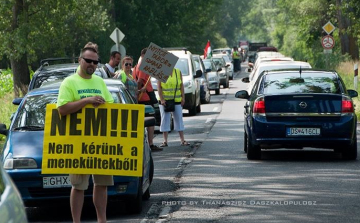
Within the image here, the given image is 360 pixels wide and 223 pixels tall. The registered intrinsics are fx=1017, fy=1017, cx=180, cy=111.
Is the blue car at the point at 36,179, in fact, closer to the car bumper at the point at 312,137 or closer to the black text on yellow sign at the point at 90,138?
the black text on yellow sign at the point at 90,138

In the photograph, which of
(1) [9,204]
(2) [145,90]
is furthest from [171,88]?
(1) [9,204]

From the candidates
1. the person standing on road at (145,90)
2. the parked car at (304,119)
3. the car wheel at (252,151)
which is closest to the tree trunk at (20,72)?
the person standing on road at (145,90)

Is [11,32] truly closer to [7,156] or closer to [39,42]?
[39,42]

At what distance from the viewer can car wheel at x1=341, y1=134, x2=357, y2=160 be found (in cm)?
1574

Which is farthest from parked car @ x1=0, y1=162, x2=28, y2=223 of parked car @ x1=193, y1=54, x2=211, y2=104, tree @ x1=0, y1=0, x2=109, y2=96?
parked car @ x1=193, y1=54, x2=211, y2=104

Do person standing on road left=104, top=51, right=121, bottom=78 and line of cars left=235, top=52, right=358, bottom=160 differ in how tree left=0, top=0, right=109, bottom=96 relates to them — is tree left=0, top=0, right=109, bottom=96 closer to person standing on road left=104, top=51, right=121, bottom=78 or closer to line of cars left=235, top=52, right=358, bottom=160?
person standing on road left=104, top=51, right=121, bottom=78

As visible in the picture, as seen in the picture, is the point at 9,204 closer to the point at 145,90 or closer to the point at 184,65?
the point at 145,90

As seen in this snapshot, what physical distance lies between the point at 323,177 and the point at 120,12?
148 feet

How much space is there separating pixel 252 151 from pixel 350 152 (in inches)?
60.3

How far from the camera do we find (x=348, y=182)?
13.0 metres

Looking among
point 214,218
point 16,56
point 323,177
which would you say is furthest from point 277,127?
point 16,56

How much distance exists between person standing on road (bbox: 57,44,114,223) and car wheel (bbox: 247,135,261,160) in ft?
23.4

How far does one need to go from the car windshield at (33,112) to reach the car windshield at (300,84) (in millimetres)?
4701

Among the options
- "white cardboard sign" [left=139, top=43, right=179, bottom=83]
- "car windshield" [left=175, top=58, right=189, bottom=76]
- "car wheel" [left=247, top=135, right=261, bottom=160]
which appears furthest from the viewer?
"car windshield" [left=175, top=58, right=189, bottom=76]
